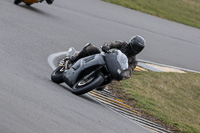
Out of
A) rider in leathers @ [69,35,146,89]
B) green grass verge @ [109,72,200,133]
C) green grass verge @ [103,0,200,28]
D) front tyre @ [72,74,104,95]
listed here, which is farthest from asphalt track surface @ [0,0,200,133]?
green grass verge @ [109,72,200,133]

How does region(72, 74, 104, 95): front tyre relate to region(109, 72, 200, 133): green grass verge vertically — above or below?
above

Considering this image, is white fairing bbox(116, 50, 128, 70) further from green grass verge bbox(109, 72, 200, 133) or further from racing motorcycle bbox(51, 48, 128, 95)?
green grass verge bbox(109, 72, 200, 133)

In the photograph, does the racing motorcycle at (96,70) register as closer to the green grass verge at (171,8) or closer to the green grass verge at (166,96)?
the green grass verge at (166,96)

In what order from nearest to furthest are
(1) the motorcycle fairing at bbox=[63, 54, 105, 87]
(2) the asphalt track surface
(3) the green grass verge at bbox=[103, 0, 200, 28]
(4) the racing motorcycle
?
(2) the asphalt track surface
(4) the racing motorcycle
(1) the motorcycle fairing at bbox=[63, 54, 105, 87]
(3) the green grass verge at bbox=[103, 0, 200, 28]

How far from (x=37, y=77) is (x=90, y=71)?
3.20 feet

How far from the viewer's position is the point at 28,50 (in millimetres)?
10789

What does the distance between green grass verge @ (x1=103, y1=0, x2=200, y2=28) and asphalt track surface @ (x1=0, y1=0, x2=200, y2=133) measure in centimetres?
133

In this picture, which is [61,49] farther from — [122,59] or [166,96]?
[122,59]

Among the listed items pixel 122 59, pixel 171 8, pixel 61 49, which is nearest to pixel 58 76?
pixel 122 59

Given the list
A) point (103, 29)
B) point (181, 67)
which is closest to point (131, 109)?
point (181, 67)

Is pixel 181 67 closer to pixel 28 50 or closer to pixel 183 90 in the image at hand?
pixel 183 90

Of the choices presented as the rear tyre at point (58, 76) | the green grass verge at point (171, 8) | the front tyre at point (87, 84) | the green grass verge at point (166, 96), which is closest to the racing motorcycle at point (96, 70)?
the front tyre at point (87, 84)

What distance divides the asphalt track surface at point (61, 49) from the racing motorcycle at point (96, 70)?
238 mm

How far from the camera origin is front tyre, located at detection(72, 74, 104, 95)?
26.3 feet
